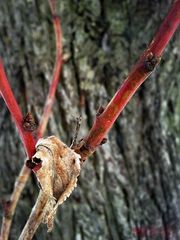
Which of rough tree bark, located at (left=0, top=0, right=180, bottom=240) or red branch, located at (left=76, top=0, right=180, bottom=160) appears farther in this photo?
rough tree bark, located at (left=0, top=0, right=180, bottom=240)

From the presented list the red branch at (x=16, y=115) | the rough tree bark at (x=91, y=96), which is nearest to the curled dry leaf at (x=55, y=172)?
the red branch at (x=16, y=115)

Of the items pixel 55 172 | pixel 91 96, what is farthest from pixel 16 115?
pixel 91 96

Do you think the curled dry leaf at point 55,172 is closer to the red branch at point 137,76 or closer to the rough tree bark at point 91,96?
the red branch at point 137,76

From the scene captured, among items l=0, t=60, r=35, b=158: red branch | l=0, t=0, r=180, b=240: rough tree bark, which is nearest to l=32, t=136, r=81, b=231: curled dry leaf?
l=0, t=60, r=35, b=158: red branch

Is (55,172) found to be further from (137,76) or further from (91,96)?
(91,96)

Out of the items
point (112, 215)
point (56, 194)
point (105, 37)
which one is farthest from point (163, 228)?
point (56, 194)

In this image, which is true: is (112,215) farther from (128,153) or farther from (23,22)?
(23,22)

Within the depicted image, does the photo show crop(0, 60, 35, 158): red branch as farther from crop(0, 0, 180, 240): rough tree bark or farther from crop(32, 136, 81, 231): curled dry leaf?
crop(0, 0, 180, 240): rough tree bark
